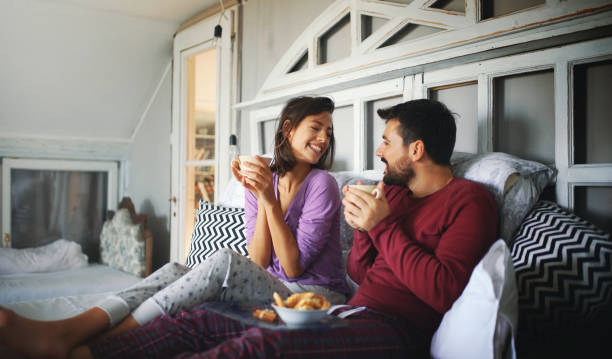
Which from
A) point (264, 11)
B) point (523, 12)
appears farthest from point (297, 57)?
point (523, 12)

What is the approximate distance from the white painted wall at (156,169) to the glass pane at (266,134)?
123 cm

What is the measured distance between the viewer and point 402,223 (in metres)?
1.33

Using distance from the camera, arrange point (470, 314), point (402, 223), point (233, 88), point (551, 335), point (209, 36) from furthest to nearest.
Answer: point (209, 36)
point (233, 88)
point (402, 223)
point (551, 335)
point (470, 314)

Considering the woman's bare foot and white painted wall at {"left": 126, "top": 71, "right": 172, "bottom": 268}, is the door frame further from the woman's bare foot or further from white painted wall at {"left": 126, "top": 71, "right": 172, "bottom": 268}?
the woman's bare foot

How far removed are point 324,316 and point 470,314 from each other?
317 millimetres

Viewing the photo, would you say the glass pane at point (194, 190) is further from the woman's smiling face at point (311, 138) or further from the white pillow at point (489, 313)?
the white pillow at point (489, 313)

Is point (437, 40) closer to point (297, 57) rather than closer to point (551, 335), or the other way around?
point (297, 57)

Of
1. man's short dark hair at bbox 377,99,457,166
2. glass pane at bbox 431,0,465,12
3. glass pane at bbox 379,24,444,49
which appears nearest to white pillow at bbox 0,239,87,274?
glass pane at bbox 379,24,444,49

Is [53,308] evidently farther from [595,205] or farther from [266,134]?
[595,205]

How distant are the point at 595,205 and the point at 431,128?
0.55 meters

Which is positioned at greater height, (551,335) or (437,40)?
(437,40)

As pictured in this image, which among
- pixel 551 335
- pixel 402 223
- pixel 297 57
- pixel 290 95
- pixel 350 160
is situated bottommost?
pixel 551 335

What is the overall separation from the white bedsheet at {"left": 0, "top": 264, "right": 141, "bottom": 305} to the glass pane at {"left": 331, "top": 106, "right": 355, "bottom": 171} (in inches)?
63.0

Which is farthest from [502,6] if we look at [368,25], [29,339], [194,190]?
[194,190]
